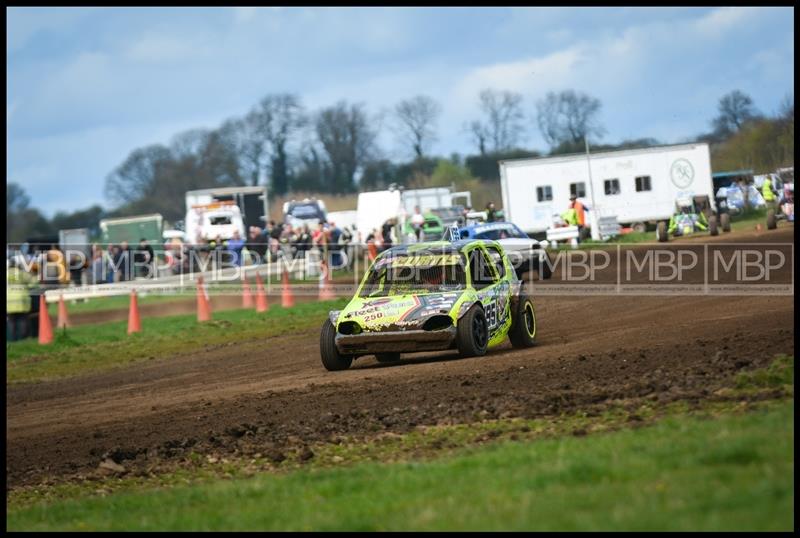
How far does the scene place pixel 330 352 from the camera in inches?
567

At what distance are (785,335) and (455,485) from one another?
6.92 meters

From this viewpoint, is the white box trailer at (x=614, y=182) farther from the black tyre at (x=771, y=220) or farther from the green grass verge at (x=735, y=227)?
the black tyre at (x=771, y=220)

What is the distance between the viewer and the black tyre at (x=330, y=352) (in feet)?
47.0

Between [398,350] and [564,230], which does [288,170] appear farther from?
[398,350]

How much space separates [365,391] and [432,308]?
2036 millimetres

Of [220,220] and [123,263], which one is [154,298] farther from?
[220,220]

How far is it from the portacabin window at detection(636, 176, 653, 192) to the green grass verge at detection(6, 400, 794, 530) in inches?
1520

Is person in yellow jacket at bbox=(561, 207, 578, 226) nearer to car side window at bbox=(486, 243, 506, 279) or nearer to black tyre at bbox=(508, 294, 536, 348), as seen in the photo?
car side window at bbox=(486, 243, 506, 279)

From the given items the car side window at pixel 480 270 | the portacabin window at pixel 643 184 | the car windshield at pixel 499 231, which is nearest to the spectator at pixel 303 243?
the car windshield at pixel 499 231

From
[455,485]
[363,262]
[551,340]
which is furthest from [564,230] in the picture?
[455,485]

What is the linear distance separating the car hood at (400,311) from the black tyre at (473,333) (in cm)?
18

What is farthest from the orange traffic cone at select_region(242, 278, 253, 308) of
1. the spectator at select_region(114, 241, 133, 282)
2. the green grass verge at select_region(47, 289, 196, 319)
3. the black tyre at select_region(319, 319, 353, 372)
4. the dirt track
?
the black tyre at select_region(319, 319, 353, 372)

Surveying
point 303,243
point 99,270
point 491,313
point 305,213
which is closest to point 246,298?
point 303,243

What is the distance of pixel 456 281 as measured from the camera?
14.8 m
